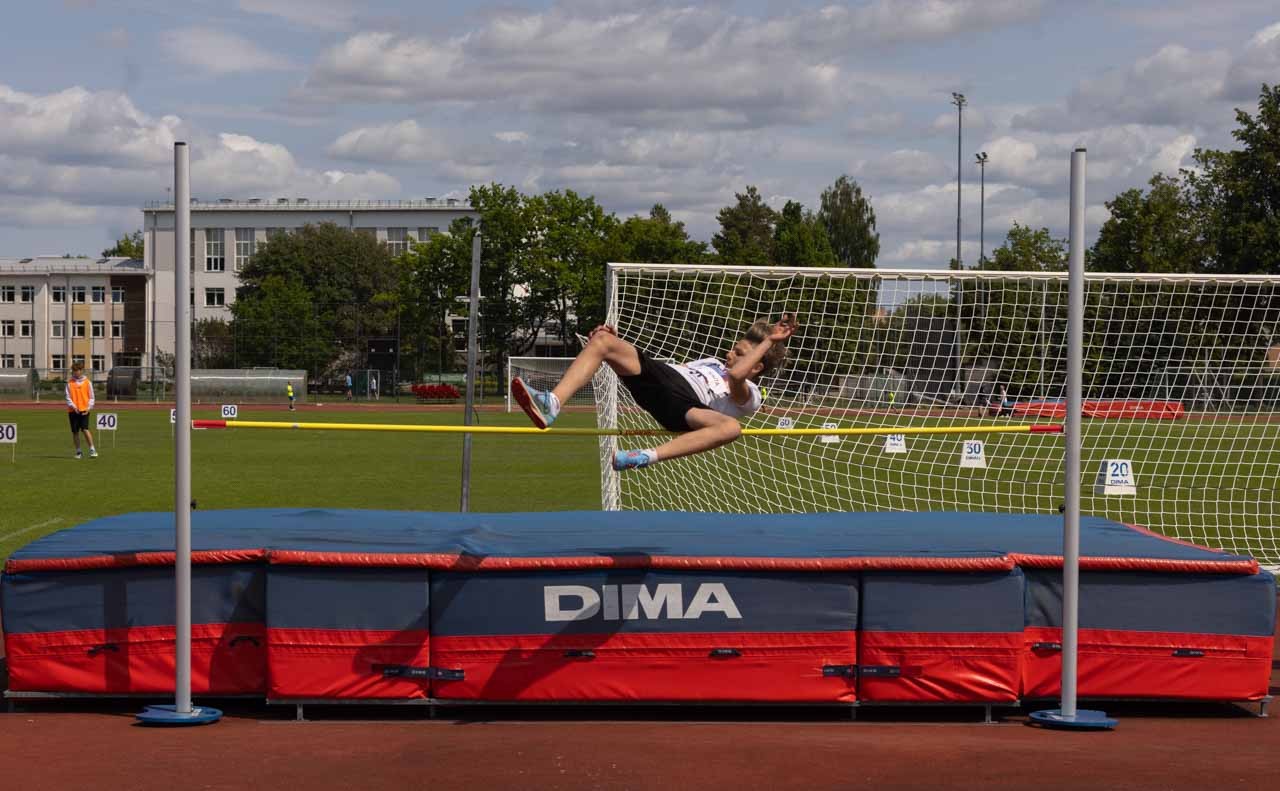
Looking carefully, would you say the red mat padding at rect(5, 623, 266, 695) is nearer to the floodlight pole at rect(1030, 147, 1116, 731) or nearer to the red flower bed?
the floodlight pole at rect(1030, 147, 1116, 731)

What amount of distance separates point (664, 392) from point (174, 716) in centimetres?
308

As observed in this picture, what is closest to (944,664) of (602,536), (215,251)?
(602,536)

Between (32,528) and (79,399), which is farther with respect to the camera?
(79,399)

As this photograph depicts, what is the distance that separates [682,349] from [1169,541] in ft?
18.0

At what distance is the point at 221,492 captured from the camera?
1672 cm

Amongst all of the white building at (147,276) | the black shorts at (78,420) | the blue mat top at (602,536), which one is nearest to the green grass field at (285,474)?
the black shorts at (78,420)

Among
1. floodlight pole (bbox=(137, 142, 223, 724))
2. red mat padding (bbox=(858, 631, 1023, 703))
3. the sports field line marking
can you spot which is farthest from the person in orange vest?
red mat padding (bbox=(858, 631, 1023, 703))

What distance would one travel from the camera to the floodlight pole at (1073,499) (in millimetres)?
6195

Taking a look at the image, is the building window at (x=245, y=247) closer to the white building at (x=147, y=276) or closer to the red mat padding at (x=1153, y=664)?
the white building at (x=147, y=276)

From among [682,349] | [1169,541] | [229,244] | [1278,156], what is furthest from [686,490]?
[229,244]

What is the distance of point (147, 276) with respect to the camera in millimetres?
79062

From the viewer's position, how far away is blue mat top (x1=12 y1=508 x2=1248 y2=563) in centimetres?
647

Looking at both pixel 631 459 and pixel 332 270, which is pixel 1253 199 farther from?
pixel 332 270

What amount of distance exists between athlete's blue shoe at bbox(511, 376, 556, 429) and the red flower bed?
153 ft
